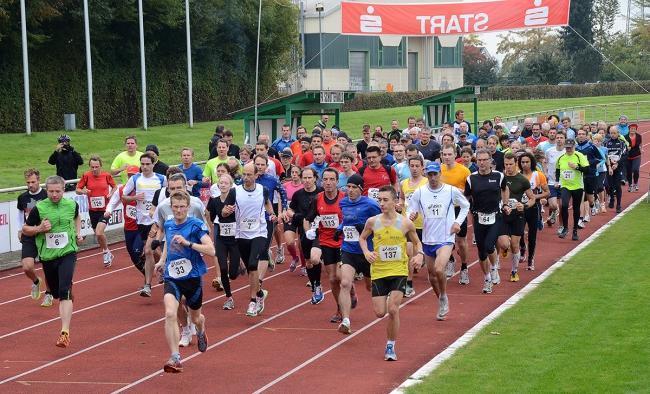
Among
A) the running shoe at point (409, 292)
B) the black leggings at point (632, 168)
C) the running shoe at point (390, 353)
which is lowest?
the running shoe at point (409, 292)

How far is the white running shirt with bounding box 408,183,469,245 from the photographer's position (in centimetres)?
1437

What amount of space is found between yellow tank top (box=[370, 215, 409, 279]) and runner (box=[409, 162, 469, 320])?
7.12 feet

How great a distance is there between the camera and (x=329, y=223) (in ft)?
46.4

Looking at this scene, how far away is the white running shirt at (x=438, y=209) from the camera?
14367 millimetres

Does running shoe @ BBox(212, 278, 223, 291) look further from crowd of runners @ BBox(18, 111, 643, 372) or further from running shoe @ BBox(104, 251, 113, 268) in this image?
running shoe @ BBox(104, 251, 113, 268)

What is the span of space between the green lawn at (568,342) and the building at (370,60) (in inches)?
2234

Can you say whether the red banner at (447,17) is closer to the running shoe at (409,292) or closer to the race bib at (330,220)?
the running shoe at (409,292)

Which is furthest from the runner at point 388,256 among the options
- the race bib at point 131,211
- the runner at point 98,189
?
the runner at point 98,189

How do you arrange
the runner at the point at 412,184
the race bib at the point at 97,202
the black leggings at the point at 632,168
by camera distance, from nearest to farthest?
1. the runner at the point at 412,184
2. the race bib at the point at 97,202
3. the black leggings at the point at 632,168

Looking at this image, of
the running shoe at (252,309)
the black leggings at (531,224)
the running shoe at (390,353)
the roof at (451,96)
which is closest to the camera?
the running shoe at (390,353)

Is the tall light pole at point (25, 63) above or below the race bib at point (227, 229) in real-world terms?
above

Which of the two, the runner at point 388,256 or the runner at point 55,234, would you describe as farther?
the runner at point 55,234

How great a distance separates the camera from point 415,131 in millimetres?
24453

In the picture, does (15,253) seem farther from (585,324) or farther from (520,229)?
(585,324)
